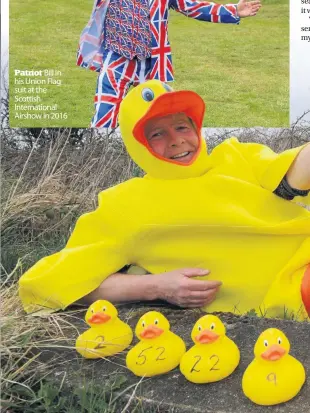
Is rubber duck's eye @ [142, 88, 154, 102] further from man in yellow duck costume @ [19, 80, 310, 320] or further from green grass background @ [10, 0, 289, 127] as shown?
green grass background @ [10, 0, 289, 127]

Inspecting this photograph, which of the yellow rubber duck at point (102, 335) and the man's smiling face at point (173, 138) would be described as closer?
the yellow rubber duck at point (102, 335)

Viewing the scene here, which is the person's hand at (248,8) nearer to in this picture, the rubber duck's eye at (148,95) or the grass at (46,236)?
the grass at (46,236)

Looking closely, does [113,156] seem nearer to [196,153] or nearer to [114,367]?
[196,153]

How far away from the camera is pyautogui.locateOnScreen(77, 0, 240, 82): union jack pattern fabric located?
329 cm

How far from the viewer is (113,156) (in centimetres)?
355

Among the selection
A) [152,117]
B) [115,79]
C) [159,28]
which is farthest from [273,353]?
[159,28]

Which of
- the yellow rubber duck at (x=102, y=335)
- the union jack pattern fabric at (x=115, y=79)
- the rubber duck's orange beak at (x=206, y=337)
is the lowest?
the yellow rubber duck at (x=102, y=335)

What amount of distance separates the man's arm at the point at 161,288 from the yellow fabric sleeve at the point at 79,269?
1.1 inches

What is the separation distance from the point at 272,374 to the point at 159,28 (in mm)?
2142

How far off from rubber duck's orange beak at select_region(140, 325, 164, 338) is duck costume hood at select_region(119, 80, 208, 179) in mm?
500

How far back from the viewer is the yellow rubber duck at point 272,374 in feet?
4.76

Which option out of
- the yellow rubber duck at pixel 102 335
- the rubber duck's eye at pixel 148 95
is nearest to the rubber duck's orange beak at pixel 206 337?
the yellow rubber duck at pixel 102 335

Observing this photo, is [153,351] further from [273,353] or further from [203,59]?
[203,59]

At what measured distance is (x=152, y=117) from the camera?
2.01 meters
